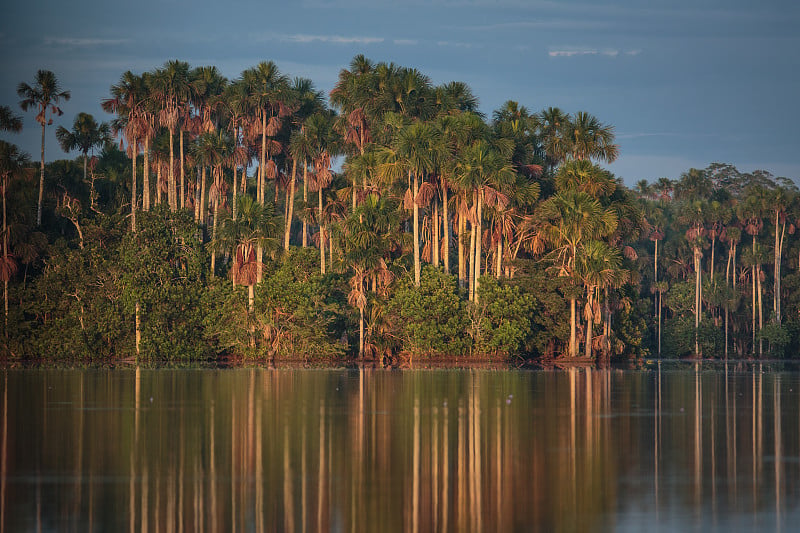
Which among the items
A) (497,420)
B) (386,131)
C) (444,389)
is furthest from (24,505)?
(386,131)

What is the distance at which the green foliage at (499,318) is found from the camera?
66.2 meters

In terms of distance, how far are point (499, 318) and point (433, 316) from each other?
4.10 metres

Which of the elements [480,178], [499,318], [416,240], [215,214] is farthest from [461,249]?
[215,214]

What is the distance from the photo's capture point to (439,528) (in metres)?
13.9

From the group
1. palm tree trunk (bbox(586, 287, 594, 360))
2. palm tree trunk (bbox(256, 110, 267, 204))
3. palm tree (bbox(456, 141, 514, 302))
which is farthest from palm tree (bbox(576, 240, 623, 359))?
palm tree trunk (bbox(256, 110, 267, 204))

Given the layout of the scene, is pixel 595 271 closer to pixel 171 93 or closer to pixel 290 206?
pixel 290 206

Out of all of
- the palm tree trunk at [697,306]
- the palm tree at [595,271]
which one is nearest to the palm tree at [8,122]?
the palm tree at [595,271]

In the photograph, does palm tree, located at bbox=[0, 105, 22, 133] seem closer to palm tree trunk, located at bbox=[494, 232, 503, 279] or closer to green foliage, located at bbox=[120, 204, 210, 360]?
green foliage, located at bbox=[120, 204, 210, 360]

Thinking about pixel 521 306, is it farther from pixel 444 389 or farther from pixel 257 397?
pixel 257 397

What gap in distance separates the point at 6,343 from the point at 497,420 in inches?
1893

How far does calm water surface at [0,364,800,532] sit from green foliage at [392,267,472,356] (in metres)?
28.7

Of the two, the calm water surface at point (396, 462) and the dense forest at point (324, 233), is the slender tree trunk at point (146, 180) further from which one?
the calm water surface at point (396, 462)

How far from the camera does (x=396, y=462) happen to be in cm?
1967

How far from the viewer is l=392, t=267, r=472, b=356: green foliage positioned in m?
66.2
